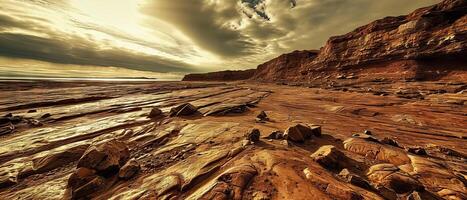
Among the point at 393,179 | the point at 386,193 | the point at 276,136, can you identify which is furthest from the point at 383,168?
the point at 276,136

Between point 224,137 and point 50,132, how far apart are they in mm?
6096

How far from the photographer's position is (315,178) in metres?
3.44

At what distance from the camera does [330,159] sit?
405cm

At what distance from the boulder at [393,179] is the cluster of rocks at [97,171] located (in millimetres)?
4431

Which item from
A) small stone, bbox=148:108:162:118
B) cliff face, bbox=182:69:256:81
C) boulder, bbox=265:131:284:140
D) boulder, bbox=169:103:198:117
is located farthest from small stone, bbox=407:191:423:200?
cliff face, bbox=182:69:256:81

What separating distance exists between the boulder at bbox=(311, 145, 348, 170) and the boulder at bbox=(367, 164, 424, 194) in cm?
49

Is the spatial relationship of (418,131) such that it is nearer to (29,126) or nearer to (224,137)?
(224,137)

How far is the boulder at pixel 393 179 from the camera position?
10.6 ft

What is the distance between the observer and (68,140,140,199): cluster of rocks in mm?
3594

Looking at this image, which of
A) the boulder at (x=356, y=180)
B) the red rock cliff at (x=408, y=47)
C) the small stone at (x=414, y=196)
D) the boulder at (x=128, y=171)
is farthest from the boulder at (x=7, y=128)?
the red rock cliff at (x=408, y=47)

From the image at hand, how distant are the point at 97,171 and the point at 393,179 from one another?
513 centimetres

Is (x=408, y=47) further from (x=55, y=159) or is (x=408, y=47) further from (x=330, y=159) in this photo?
(x=55, y=159)

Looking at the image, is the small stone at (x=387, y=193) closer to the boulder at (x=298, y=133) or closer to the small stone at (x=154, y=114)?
the boulder at (x=298, y=133)

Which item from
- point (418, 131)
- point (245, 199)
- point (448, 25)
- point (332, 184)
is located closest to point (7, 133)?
point (245, 199)
